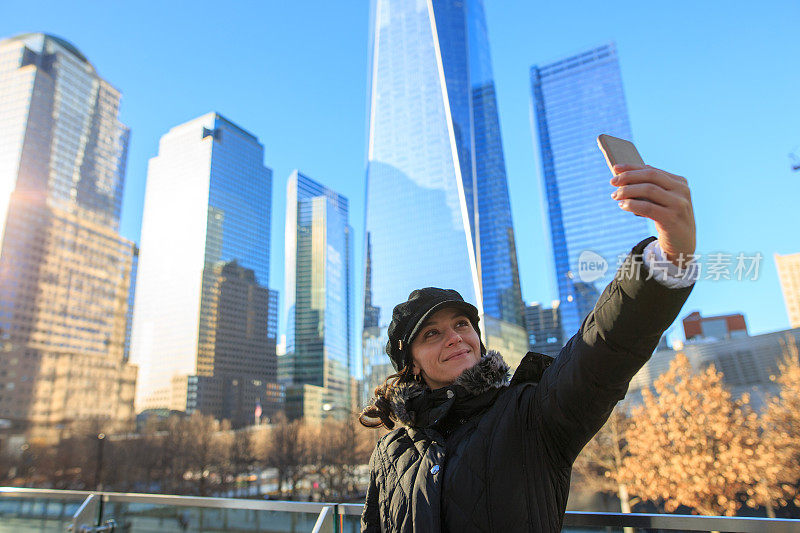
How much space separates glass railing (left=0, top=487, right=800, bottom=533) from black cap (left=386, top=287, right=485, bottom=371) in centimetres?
110

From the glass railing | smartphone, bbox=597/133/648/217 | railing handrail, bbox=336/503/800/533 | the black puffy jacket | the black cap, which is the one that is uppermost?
smartphone, bbox=597/133/648/217

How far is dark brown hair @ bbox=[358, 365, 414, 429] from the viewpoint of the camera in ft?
5.01

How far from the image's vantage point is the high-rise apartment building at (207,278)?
67500 mm

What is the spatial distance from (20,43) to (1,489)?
97.1m

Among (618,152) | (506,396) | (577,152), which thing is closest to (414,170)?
(577,152)

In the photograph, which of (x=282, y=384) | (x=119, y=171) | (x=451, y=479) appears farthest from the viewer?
(x=119, y=171)

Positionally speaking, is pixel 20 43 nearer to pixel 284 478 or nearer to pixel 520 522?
pixel 284 478

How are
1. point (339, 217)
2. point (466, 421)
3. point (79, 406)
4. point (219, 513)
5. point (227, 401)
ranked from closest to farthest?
point (466, 421) < point (219, 513) < point (79, 406) < point (227, 401) < point (339, 217)

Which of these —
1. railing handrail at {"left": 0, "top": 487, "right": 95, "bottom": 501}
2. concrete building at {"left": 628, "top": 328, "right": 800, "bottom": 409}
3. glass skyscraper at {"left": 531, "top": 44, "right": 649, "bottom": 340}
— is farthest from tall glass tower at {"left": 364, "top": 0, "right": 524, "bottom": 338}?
railing handrail at {"left": 0, "top": 487, "right": 95, "bottom": 501}

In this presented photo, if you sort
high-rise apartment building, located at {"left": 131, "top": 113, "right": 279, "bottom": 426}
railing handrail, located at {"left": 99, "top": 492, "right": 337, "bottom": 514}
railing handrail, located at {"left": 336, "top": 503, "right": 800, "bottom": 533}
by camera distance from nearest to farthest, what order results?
1. railing handrail, located at {"left": 336, "top": 503, "right": 800, "bottom": 533}
2. railing handrail, located at {"left": 99, "top": 492, "right": 337, "bottom": 514}
3. high-rise apartment building, located at {"left": 131, "top": 113, "right": 279, "bottom": 426}

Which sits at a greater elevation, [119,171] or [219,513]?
[119,171]

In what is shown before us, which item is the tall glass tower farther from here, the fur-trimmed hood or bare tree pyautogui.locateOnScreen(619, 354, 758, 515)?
the fur-trimmed hood

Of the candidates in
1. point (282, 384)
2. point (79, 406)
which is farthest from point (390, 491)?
point (282, 384)

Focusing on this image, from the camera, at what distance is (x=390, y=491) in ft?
4.46
